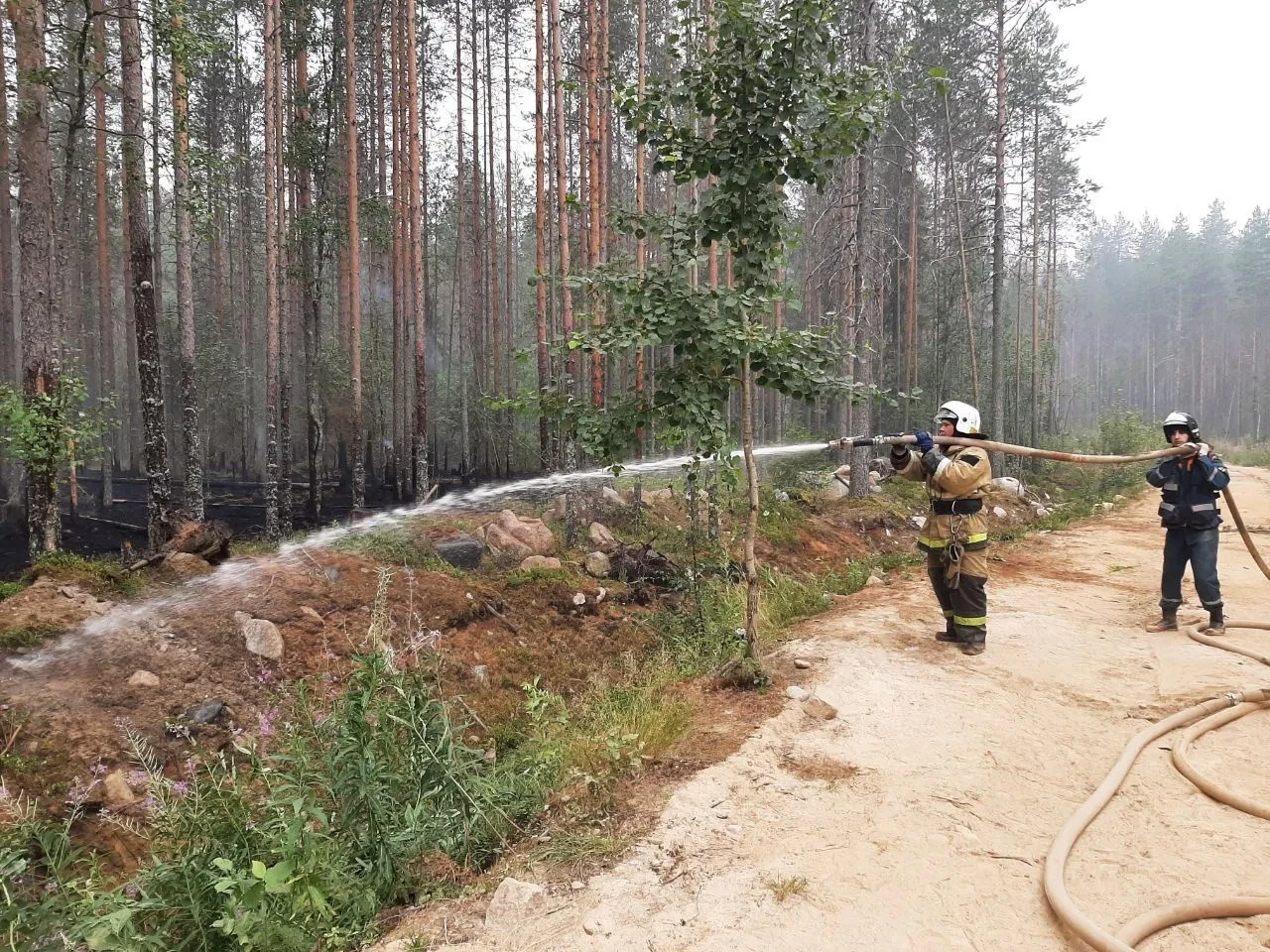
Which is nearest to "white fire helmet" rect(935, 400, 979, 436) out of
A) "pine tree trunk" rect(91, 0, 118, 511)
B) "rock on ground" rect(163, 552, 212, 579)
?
"rock on ground" rect(163, 552, 212, 579)

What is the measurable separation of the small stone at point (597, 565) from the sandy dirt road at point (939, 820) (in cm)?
458

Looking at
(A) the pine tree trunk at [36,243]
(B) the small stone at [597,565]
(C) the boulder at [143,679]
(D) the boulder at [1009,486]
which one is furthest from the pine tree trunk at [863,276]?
(A) the pine tree trunk at [36,243]

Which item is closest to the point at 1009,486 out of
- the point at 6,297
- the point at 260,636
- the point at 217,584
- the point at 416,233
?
the point at 416,233

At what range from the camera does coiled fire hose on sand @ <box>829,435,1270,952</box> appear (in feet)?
7.87

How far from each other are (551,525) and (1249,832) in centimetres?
1014

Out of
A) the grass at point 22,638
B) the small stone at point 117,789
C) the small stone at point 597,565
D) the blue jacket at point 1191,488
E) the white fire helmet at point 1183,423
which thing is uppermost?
the white fire helmet at point 1183,423

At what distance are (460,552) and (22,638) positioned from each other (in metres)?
4.94

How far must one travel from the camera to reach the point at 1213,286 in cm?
6300

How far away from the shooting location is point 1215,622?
6.04m

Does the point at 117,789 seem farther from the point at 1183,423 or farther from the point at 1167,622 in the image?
the point at 1183,423

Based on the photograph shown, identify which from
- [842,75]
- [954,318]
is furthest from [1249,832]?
[954,318]

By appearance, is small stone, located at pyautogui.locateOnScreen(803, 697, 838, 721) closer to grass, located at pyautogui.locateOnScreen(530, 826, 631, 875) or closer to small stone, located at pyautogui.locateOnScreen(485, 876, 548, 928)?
grass, located at pyautogui.locateOnScreen(530, 826, 631, 875)

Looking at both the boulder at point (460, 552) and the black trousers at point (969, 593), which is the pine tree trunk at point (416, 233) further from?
the black trousers at point (969, 593)

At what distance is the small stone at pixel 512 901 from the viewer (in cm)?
262
